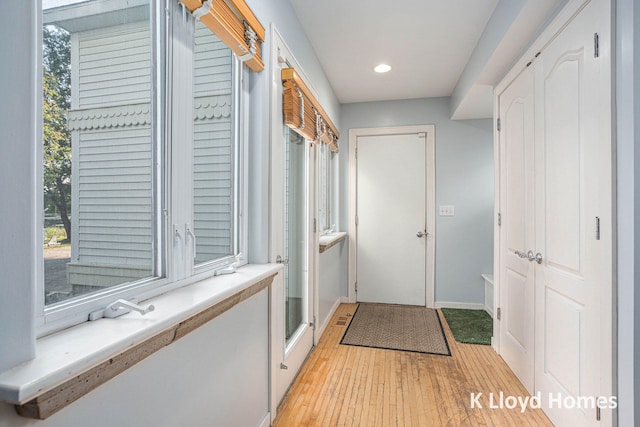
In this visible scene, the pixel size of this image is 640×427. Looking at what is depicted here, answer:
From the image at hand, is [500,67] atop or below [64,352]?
atop

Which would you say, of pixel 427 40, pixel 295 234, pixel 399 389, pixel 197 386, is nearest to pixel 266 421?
pixel 197 386

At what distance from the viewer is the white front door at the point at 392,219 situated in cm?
402

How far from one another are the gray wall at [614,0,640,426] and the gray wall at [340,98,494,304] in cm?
265

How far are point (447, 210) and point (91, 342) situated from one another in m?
3.80

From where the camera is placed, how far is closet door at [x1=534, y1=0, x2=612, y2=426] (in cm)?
136

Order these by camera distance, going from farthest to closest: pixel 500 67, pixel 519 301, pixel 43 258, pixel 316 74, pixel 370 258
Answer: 1. pixel 370 258
2. pixel 316 74
3. pixel 500 67
4. pixel 519 301
5. pixel 43 258

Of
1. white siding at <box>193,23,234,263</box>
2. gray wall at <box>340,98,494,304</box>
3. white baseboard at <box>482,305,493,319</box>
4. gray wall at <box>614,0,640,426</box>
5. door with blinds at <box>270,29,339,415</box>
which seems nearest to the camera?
gray wall at <box>614,0,640,426</box>

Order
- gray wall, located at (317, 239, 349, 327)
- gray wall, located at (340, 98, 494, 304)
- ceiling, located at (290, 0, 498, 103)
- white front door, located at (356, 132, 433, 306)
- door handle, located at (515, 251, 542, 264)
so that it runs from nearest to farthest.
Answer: door handle, located at (515, 251, 542, 264) → ceiling, located at (290, 0, 498, 103) → gray wall, located at (317, 239, 349, 327) → gray wall, located at (340, 98, 494, 304) → white front door, located at (356, 132, 433, 306)

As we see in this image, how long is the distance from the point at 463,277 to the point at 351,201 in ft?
5.17

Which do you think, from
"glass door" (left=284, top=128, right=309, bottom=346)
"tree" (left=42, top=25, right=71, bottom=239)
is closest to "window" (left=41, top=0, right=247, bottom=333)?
"tree" (left=42, top=25, right=71, bottom=239)

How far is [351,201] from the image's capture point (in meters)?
4.18

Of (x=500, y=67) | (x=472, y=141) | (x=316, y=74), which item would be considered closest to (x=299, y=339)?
(x=316, y=74)

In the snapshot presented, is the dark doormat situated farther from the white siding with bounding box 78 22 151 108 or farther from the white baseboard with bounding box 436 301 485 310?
the white siding with bounding box 78 22 151 108

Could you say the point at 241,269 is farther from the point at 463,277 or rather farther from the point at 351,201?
the point at 463,277
